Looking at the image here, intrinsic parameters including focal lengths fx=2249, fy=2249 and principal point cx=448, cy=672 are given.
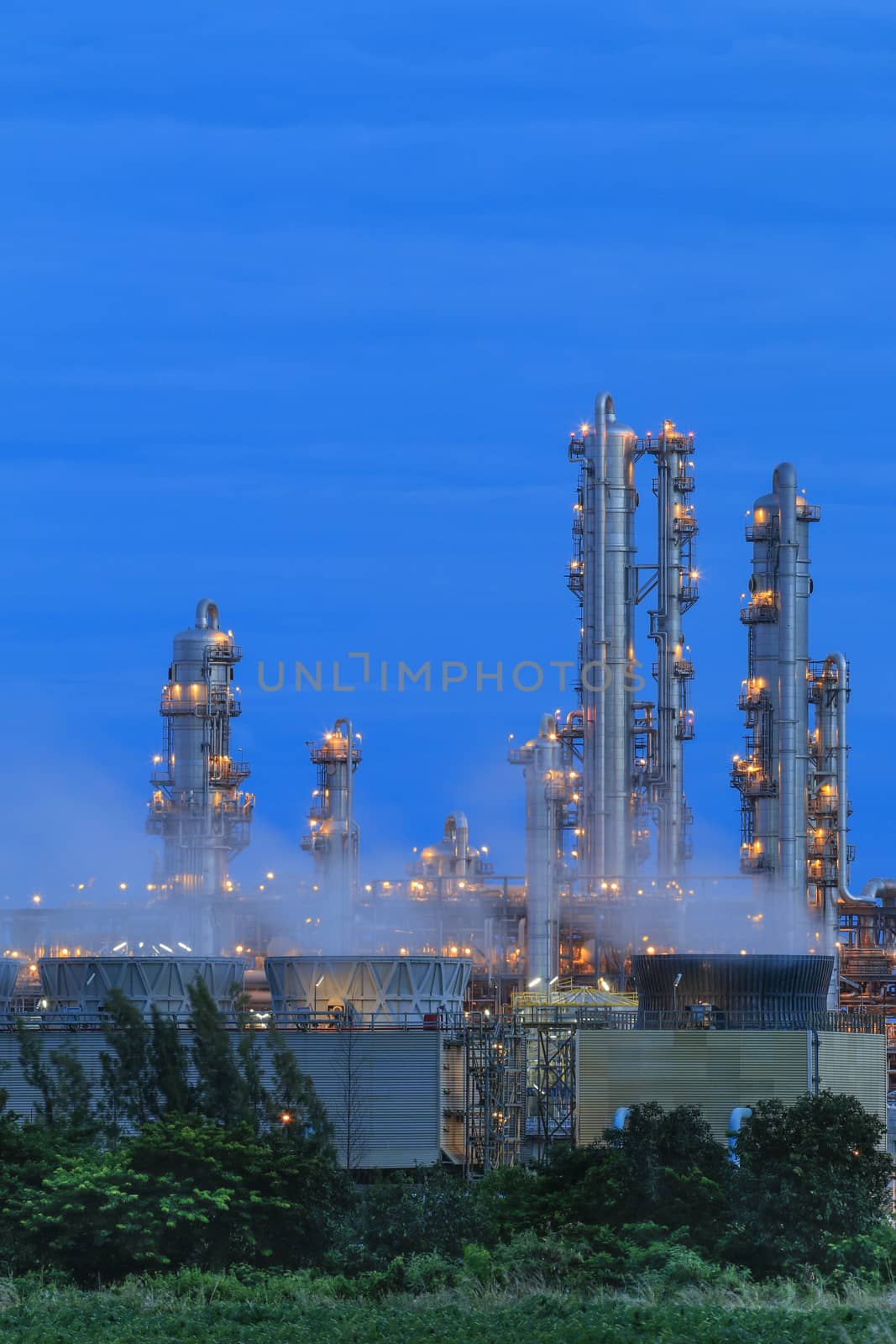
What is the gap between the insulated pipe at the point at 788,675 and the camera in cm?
9650

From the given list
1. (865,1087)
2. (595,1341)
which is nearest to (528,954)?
(865,1087)

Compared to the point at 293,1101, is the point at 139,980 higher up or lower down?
higher up

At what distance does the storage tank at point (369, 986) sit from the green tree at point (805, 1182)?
16872 mm

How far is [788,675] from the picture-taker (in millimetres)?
98375

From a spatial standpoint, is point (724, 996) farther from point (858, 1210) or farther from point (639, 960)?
point (858, 1210)

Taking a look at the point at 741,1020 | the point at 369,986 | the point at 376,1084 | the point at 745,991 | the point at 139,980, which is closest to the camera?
the point at 376,1084

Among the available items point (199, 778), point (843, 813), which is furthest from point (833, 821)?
point (199, 778)

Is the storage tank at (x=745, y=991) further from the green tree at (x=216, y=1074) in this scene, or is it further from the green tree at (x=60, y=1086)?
the green tree at (x=60, y=1086)

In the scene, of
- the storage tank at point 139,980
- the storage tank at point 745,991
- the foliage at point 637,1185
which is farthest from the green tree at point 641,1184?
the storage tank at point 139,980

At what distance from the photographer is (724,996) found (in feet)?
200

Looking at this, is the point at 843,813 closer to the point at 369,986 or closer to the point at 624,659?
the point at 624,659

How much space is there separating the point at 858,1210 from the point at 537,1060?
2197 cm

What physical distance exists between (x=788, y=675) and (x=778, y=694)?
3.02ft

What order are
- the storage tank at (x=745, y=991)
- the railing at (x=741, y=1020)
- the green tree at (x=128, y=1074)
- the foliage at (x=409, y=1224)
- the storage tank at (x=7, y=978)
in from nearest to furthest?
the foliage at (x=409, y=1224), the green tree at (x=128, y=1074), the railing at (x=741, y=1020), the storage tank at (x=745, y=991), the storage tank at (x=7, y=978)
